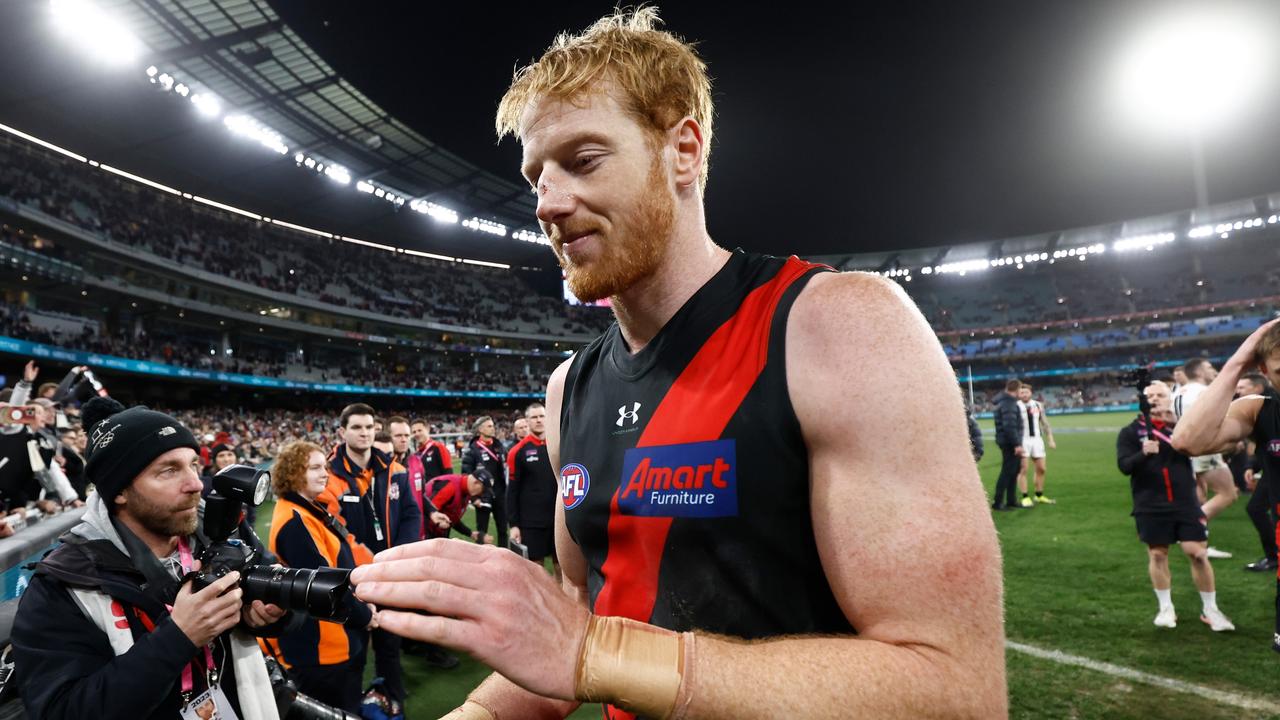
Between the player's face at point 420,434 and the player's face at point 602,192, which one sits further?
the player's face at point 420,434

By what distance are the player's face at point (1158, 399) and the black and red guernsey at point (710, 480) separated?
6.86 m

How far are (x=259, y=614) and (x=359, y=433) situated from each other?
290 centimetres

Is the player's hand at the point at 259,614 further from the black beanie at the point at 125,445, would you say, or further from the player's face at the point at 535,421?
the player's face at the point at 535,421

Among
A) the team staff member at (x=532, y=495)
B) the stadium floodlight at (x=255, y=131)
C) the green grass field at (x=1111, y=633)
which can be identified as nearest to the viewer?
the green grass field at (x=1111, y=633)

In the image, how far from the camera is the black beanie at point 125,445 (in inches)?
113

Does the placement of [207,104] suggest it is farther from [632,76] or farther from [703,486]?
[703,486]

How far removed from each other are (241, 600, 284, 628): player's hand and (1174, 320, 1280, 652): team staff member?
5589 mm

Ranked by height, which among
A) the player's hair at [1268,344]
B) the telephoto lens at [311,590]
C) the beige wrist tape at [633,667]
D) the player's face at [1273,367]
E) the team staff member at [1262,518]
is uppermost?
the player's hair at [1268,344]

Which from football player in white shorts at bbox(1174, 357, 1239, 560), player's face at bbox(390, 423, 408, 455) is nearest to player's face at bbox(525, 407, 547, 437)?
player's face at bbox(390, 423, 408, 455)

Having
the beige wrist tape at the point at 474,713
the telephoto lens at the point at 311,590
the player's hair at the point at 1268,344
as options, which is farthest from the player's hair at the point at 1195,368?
the telephoto lens at the point at 311,590

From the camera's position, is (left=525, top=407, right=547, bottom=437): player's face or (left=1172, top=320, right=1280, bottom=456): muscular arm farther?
(left=525, top=407, right=547, bottom=437): player's face

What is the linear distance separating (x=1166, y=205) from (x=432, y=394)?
55859mm

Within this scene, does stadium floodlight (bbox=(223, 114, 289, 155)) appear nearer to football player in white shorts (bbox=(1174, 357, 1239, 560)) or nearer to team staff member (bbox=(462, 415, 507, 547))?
team staff member (bbox=(462, 415, 507, 547))

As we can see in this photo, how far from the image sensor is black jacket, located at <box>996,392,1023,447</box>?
1058 cm
